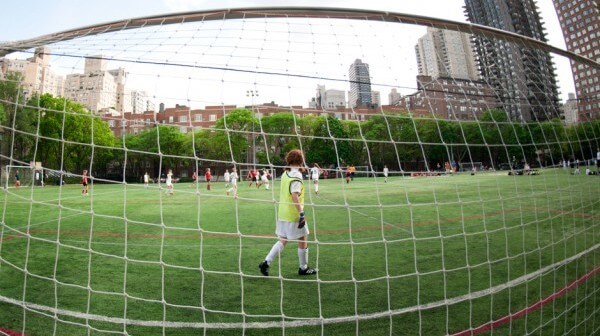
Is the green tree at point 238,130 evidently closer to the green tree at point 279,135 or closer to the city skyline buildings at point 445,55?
the green tree at point 279,135

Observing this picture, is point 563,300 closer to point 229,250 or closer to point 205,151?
point 229,250

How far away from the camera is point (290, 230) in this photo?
12.7 ft

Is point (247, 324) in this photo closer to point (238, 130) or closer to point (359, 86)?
point (238, 130)

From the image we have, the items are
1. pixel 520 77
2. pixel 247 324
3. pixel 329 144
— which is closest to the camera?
pixel 247 324

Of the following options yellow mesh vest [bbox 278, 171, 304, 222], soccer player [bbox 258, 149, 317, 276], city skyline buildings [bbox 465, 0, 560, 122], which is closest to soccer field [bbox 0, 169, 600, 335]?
soccer player [bbox 258, 149, 317, 276]

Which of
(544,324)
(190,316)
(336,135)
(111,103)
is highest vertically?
(111,103)

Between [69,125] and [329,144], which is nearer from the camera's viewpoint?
[329,144]

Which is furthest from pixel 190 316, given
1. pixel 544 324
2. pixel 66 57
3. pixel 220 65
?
pixel 544 324

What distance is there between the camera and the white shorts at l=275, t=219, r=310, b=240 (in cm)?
386

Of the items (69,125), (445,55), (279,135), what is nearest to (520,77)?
(445,55)

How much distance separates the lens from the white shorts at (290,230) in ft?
12.7

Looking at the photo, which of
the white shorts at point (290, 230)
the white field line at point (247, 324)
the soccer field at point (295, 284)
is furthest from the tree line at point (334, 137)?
the white field line at point (247, 324)

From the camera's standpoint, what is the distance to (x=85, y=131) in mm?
4574

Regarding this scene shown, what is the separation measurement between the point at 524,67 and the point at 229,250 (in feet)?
17.9
